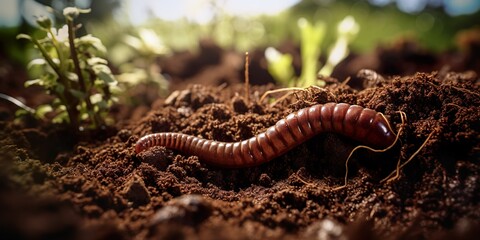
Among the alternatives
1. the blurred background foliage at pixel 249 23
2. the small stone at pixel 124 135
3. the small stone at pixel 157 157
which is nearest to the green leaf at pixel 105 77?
the small stone at pixel 124 135

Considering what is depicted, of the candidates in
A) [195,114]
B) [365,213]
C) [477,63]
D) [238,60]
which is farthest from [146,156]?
[477,63]

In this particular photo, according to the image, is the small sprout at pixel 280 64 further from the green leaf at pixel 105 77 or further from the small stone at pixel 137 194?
the small stone at pixel 137 194

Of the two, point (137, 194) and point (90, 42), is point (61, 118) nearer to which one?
point (90, 42)

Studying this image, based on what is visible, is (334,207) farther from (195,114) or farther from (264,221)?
(195,114)

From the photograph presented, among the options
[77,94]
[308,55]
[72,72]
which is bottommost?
[77,94]

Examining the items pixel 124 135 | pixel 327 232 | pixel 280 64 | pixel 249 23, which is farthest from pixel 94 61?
pixel 249 23

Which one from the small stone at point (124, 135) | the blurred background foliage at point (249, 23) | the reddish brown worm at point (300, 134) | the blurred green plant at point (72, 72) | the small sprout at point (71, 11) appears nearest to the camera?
the reddish brown worm at point (300, 134)

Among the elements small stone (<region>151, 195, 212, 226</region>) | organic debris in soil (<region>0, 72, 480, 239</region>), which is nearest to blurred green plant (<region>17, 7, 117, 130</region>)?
organic debris in soil (<region>0, 72, 480, 239</region>)
